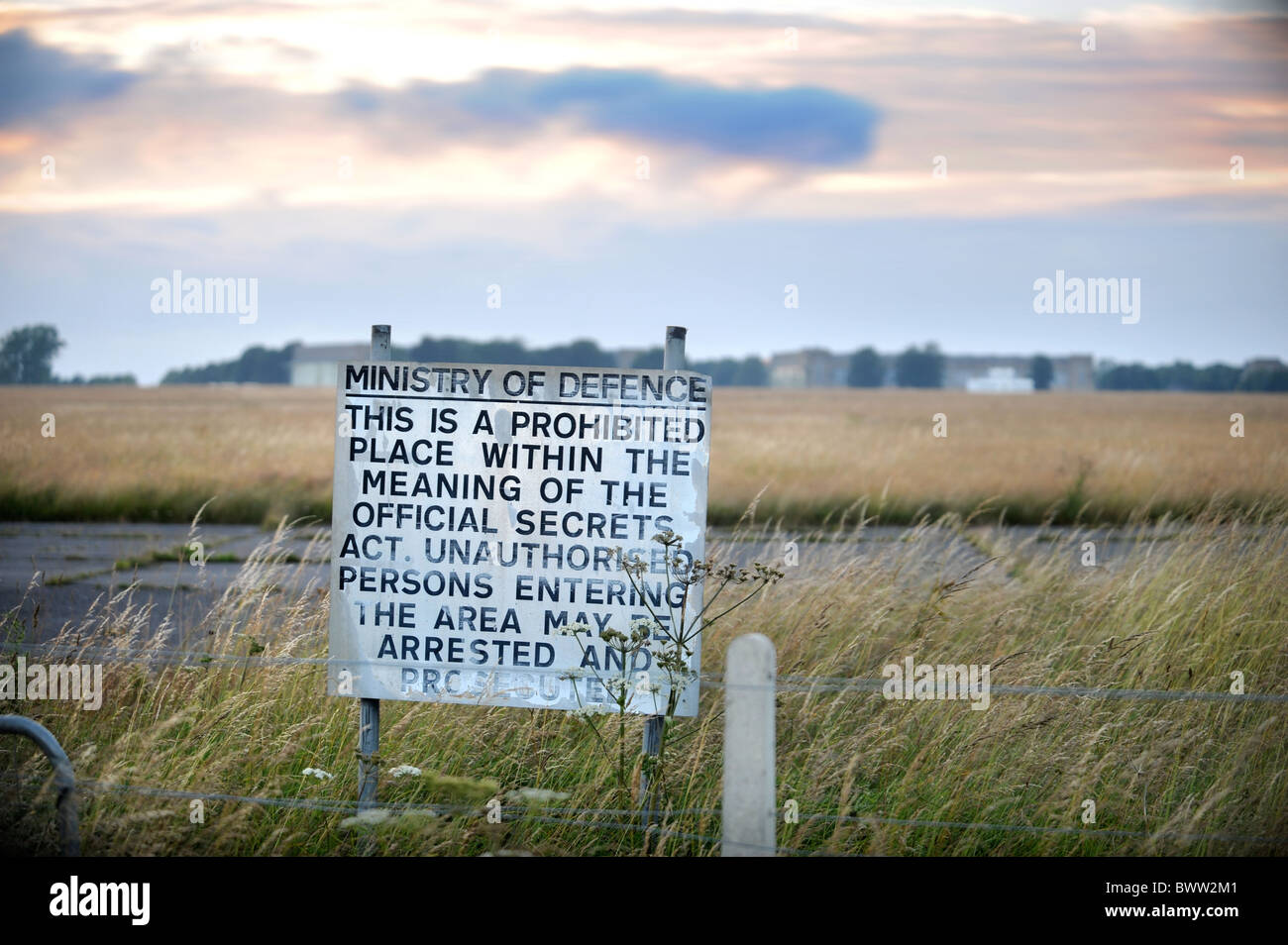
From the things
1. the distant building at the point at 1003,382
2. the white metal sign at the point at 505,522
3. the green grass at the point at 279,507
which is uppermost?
the distant building at the point at 1003,382

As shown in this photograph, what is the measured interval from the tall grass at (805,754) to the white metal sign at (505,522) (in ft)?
1.59

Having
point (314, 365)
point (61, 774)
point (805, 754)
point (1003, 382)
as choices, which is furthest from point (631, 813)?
point (1003, 382)

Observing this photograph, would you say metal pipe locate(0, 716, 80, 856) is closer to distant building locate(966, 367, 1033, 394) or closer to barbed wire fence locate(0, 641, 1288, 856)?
barbed wire fence locate(0, 641, 1288, 856)

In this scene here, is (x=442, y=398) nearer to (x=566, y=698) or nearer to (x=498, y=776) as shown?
(x=566, y=698)

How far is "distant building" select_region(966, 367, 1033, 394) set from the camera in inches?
3807

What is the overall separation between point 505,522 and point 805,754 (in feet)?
5.96

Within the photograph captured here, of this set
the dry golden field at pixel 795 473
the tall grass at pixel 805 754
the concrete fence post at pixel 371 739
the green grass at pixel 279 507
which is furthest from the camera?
the dry golden field at pixel 795 473

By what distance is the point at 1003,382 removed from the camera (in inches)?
3858

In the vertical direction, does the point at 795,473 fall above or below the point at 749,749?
above

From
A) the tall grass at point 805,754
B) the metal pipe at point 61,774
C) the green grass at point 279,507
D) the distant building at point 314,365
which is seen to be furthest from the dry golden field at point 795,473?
the distant building at point 314,365

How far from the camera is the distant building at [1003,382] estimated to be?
96688 millimetres

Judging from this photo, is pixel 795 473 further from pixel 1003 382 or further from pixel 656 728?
pixel 1003 382

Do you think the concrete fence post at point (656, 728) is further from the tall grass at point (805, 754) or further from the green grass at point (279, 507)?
the green grass at point (279, 507)
